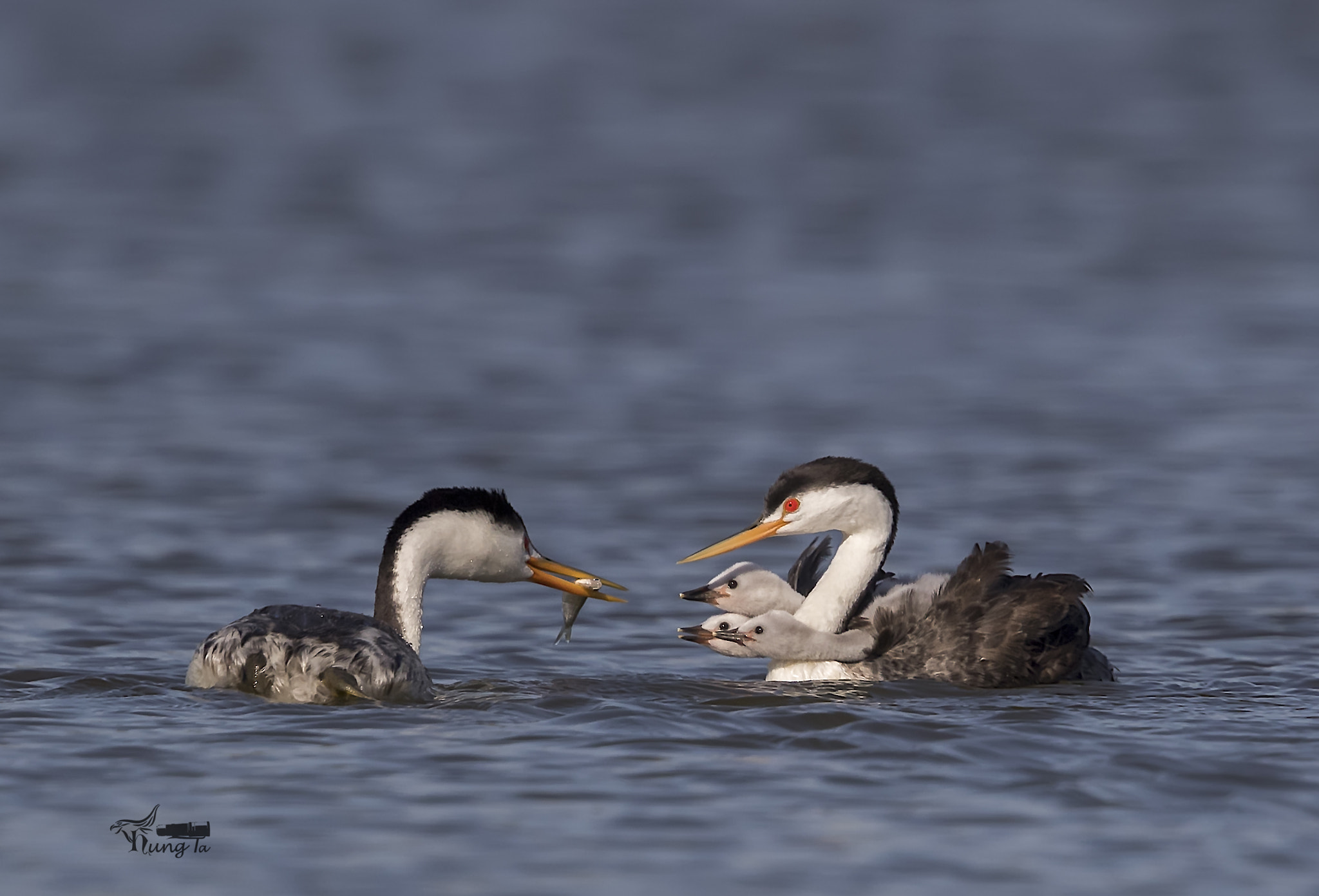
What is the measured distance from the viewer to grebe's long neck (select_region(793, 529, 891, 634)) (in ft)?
35.4

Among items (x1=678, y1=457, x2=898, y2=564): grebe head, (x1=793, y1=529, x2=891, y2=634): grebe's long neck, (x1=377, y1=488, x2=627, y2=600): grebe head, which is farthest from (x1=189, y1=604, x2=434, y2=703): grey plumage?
(x1=793, y1=529, x2=891, y2=634): grebe's long neck

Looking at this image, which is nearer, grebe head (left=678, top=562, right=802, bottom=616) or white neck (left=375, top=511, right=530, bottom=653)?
white neck (left=375, top=511, right=530, bottom=653)

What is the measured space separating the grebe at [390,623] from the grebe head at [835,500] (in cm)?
100

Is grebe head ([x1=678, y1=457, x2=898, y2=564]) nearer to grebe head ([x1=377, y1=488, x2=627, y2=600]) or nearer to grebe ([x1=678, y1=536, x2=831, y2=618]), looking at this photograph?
grebe ([x1=678, y1=536, x2=831, y2=618])

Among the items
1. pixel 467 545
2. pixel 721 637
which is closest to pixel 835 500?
pixel 721 637

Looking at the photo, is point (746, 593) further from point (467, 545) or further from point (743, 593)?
point (467, 545)

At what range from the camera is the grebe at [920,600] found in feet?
33.5

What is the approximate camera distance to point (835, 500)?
1083 cm

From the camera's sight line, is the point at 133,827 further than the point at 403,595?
No

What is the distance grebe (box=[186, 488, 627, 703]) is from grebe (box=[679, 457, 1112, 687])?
1.09m

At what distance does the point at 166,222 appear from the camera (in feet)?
81.6

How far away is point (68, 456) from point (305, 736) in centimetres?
747

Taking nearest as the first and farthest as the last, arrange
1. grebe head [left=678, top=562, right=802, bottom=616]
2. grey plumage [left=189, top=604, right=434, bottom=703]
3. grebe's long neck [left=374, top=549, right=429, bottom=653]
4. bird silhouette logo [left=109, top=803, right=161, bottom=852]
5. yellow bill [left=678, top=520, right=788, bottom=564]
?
bird silhouette logo [left=109, top=803, right=161, bottom=852] < grey plumage [left=189, top=604, right=434, bottom=703] < grebe's long neck [left=374, top=549, right=429, bottom=653] < grebe head [left=678, top=562, right=802, bottom=616] < yellow bill [left=678, top=520, right=788, bottom=564]

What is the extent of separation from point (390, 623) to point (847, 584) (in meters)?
2.41
